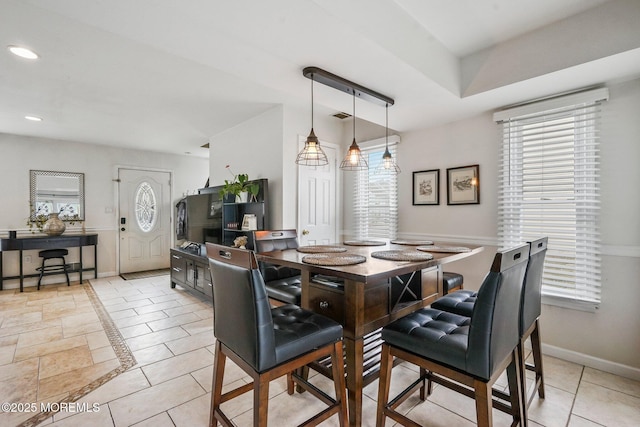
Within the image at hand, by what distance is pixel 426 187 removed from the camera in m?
3.53

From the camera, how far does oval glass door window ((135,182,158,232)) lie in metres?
6.26

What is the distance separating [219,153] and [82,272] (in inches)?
138

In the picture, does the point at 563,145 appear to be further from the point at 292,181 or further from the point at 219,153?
the point at 219,153

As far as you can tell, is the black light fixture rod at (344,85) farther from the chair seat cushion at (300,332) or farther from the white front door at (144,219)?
the white front door at (144,219)

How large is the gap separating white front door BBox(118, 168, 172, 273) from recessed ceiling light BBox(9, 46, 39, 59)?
3.84 metres

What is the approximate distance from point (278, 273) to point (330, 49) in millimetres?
1841

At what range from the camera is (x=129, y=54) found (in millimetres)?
2516

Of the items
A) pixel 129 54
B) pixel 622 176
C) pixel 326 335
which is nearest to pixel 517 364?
pixel 326 335

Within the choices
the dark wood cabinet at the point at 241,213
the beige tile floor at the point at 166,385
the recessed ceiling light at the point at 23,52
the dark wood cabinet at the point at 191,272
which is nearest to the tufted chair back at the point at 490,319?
the beige tile floor at the point at 166,385

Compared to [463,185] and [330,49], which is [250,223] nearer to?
[330,49]

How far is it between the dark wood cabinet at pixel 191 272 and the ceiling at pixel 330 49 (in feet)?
7.01

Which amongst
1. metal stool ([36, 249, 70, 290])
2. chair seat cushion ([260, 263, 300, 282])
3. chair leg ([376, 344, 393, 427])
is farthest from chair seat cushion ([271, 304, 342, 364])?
metal stool ([36, 249, 70, 290])

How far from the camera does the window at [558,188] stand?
2477mm

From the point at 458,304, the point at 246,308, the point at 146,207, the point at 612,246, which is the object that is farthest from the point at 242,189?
the point at 146,207
